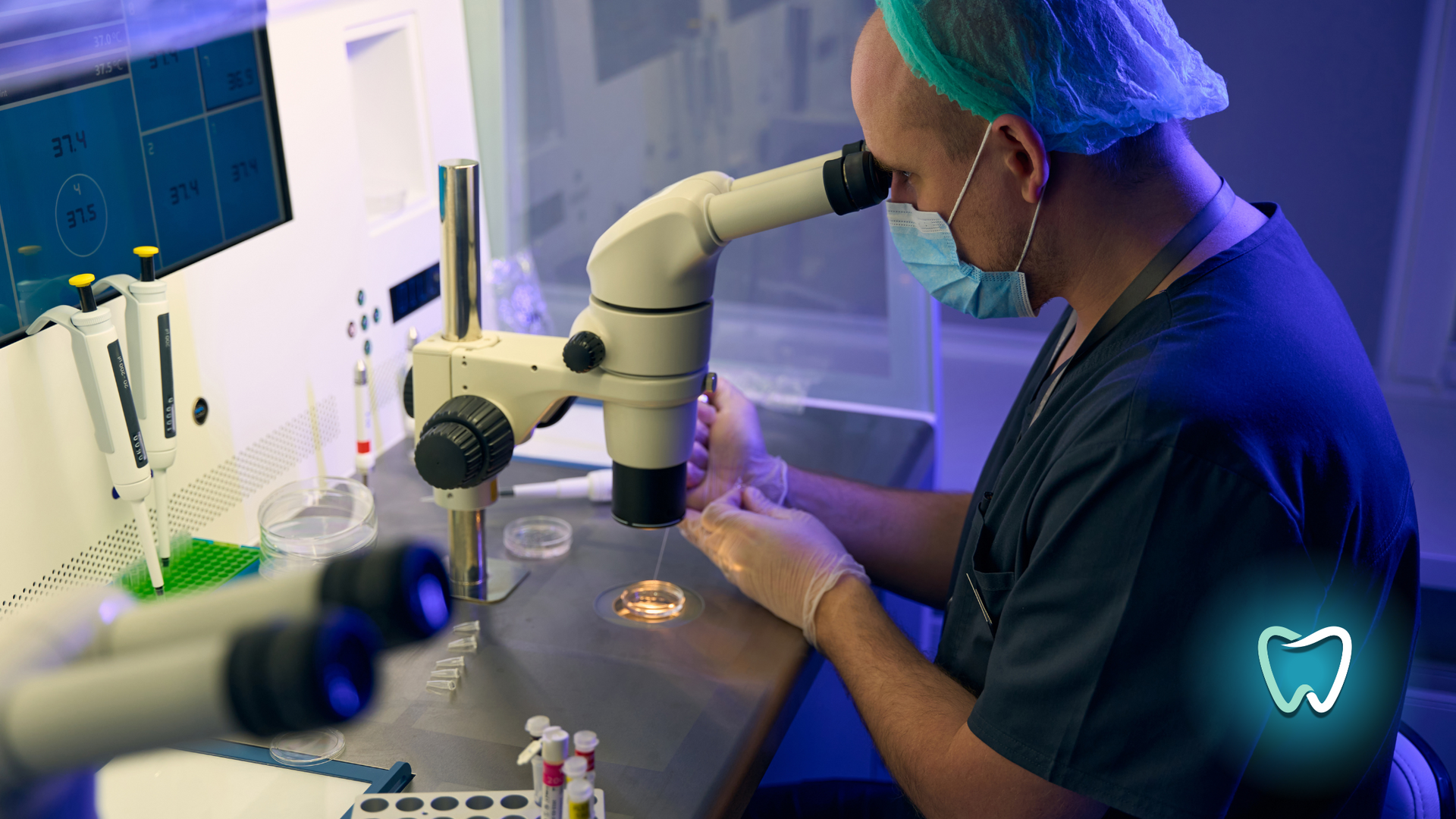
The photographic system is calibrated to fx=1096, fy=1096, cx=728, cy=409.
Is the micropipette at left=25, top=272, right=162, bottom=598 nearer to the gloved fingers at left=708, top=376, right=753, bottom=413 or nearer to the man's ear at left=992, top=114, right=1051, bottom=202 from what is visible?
the gloved fingers at left=708, top=376, right=753, bottom=413

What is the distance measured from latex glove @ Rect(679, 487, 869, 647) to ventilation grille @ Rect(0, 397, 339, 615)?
0.59 m

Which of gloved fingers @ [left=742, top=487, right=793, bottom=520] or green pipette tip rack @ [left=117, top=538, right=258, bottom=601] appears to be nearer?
green pipette tip rack @ [left=117, top=538, right=258, bottom=601]

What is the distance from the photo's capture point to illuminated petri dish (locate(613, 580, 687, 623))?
4.46 ft

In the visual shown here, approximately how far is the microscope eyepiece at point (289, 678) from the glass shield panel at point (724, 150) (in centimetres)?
159

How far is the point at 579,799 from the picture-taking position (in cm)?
93

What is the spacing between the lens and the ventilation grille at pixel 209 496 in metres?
1.23

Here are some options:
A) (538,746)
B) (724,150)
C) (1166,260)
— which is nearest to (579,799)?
(538,746)

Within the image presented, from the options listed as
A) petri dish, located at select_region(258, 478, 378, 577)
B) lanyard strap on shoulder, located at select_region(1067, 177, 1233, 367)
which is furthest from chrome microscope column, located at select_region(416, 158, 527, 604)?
lanyard strap on shoulder, located at select_region(1067, 177, 1233, 367)

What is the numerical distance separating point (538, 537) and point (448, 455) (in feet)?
1.14

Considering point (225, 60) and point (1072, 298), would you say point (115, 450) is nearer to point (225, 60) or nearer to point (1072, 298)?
point (225, 60)

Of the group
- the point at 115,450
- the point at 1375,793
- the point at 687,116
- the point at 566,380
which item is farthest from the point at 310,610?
the point at 687,116

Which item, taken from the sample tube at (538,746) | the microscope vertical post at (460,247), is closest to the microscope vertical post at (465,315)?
the microscope vertical post at (460,247)

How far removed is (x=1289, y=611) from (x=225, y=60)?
1.36 metres

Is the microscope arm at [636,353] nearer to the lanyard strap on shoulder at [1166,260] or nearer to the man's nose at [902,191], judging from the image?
the man's nose at [902,191]
